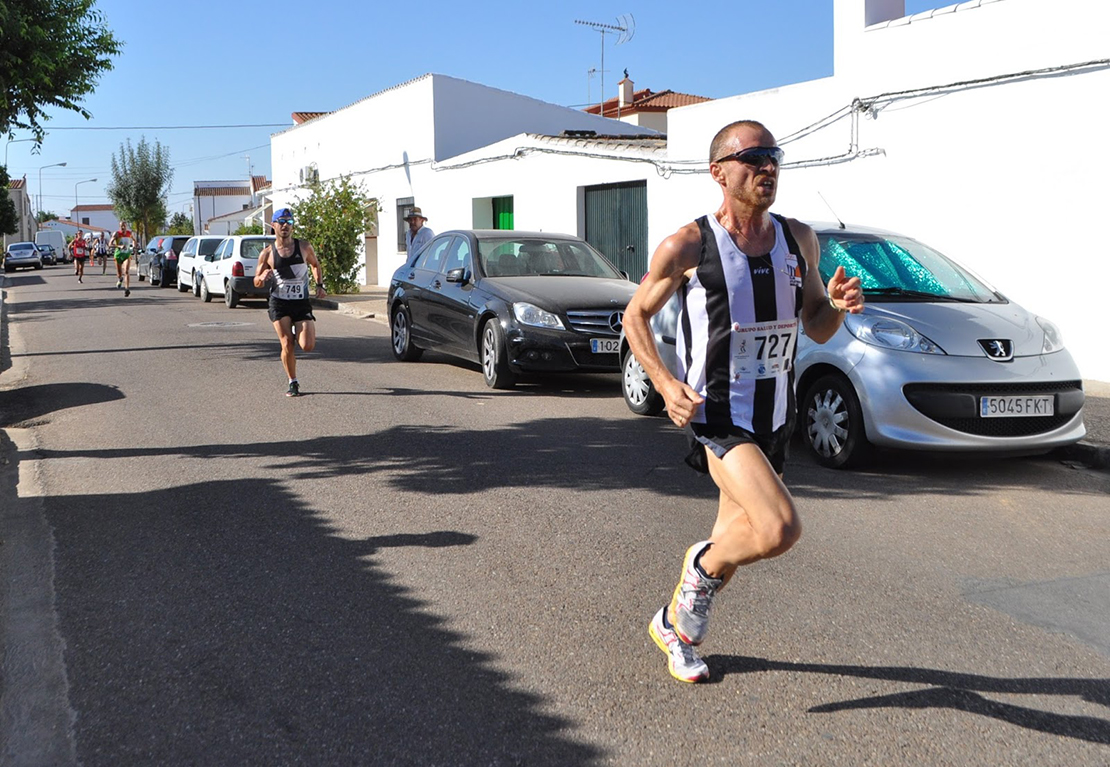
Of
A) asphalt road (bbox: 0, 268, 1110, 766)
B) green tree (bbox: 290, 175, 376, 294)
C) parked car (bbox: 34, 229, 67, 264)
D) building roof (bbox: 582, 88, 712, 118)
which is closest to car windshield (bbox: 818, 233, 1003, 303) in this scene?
asphalt road (bbox: 0, 268, 1110, 766)

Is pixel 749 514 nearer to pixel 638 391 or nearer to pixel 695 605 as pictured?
pixel 695 605

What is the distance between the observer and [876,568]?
211 inches

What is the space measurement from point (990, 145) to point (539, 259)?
4.87 m

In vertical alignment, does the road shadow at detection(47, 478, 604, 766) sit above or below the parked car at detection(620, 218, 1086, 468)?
below

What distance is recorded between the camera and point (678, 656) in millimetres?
3988

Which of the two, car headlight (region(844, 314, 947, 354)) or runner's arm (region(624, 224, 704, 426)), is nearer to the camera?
runner's arm (region(624, 224, 704, 426))

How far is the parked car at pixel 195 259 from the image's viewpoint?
94.2 feet

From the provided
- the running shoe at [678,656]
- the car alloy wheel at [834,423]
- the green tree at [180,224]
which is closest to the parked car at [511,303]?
the car alloy wheel at [834,423]

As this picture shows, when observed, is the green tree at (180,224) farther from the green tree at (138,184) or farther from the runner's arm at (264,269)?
the runner's arm at (264,269)

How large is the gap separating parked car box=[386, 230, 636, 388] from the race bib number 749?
6.61 metres

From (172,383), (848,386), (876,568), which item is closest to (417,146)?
(172,383)

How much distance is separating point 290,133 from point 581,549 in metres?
40.0

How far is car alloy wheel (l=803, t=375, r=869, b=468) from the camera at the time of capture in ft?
24.2

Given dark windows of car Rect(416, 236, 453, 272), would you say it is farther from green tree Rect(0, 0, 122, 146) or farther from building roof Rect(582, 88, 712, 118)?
building roof Rect(582, 88, 712, 118)
